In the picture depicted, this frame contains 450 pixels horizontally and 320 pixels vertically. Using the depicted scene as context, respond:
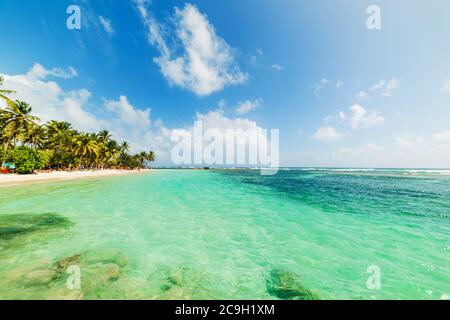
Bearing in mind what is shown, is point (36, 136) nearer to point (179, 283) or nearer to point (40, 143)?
point (40, 143)

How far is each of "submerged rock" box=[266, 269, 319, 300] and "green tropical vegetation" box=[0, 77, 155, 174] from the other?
29.8 meters

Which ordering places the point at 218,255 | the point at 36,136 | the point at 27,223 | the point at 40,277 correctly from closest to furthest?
1. the point at 40,277
2. the point at 218,255
3. the point at 27,223
4. the point at 36,136

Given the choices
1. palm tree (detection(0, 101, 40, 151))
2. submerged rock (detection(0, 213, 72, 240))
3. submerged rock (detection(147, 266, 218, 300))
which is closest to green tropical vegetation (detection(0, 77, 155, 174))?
palm tree (detection(0, 101, 40, 151))

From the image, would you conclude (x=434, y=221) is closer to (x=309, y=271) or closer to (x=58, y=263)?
(x=309, y=271)

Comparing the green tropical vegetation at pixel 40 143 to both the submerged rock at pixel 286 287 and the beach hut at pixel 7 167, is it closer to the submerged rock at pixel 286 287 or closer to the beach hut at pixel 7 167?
the beach hut at pixel 7 167

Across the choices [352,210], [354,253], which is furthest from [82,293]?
[352,210]

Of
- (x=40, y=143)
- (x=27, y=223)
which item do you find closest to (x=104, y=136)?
(x=40, y=143)

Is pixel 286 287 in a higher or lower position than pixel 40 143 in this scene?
lower

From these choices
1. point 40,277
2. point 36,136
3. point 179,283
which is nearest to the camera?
point 40,277

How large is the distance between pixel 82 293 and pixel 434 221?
1515 centimetres

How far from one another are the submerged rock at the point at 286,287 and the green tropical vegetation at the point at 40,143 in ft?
97.6

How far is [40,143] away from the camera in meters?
48.3

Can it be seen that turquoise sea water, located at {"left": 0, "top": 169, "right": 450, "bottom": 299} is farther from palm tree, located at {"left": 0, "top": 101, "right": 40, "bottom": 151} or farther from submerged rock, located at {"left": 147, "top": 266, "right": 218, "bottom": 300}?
palm tree, located at {"left": 0, "top": 101, "right": 40, "bottom": 151}

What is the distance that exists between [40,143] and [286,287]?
64.8 metres
